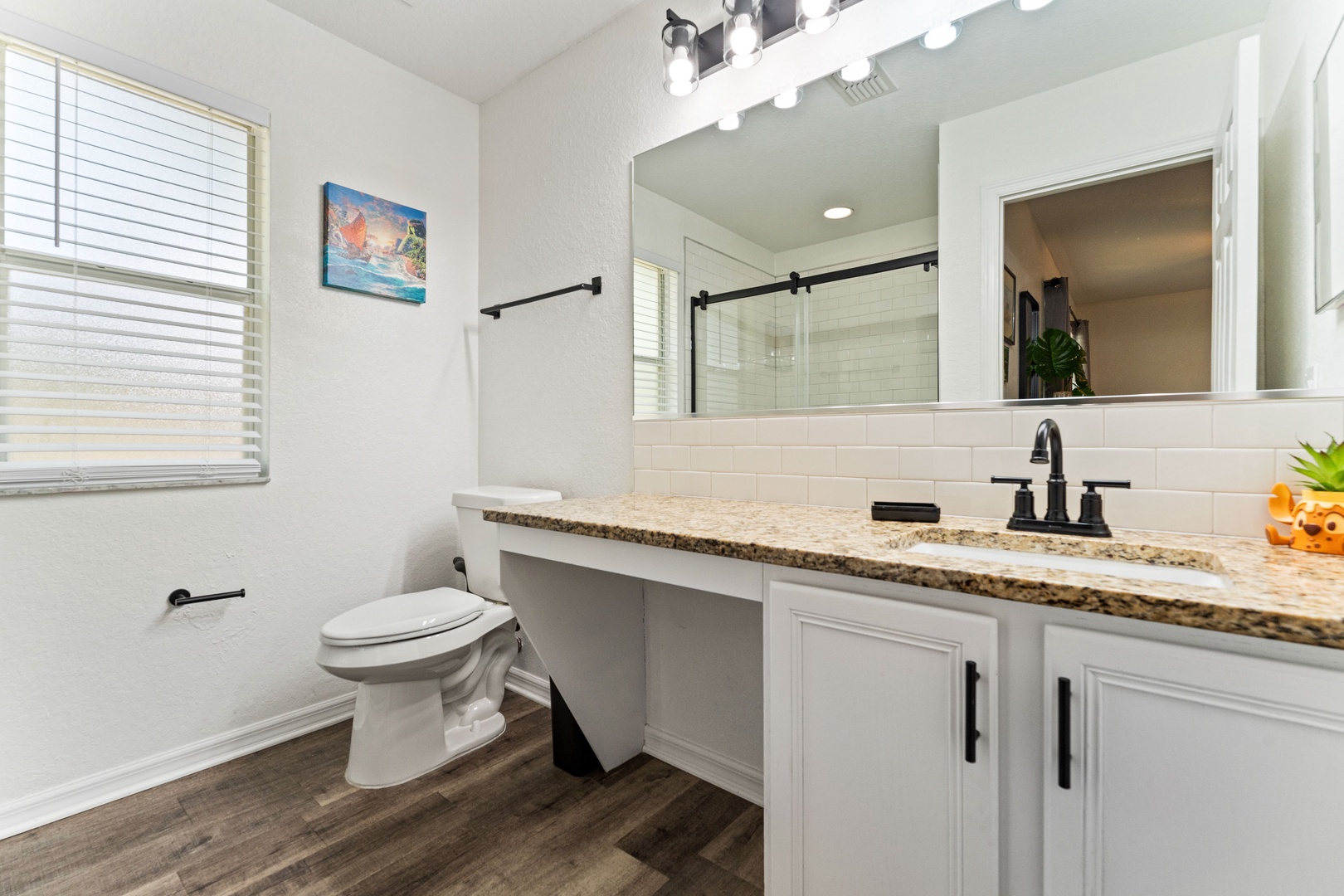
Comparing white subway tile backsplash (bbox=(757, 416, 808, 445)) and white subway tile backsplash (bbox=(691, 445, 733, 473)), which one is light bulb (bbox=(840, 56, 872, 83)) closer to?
white subway tile backsplash (bbox=(757, 416, 808, 445))

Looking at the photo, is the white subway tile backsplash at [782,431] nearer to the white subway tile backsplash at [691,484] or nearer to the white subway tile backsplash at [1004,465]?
the white subway tile backsplash at [691,484]

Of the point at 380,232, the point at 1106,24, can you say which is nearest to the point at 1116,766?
the point at 1106,24

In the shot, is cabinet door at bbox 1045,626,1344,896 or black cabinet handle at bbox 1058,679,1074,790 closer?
cabinet door at bbox 1045,626,1344,896

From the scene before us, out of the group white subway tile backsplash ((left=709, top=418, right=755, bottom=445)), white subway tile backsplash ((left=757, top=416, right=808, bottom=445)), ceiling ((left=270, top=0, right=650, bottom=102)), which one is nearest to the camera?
white subway tile backsplash ((left=757, top=416, right=808, bottom=445))

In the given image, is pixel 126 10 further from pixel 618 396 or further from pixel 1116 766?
pixel 1116 766

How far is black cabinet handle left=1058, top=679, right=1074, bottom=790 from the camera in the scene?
0.73 m

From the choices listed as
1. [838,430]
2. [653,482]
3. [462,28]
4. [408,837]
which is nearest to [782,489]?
[838,430]

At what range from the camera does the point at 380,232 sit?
2248mm

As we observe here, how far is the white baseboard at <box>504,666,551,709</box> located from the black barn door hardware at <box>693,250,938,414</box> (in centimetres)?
125

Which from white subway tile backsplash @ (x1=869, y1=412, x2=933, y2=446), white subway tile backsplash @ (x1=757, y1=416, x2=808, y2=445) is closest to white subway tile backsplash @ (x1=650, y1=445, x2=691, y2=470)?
white subway tile backsplash @ (x1=757, y1=416, x2=808, y2=445)

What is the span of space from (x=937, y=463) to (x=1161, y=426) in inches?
16.0

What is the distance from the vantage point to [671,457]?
1.88 metres

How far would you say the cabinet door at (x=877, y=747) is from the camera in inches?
31.7

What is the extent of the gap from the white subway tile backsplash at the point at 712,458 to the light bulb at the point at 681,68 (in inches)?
40.6
